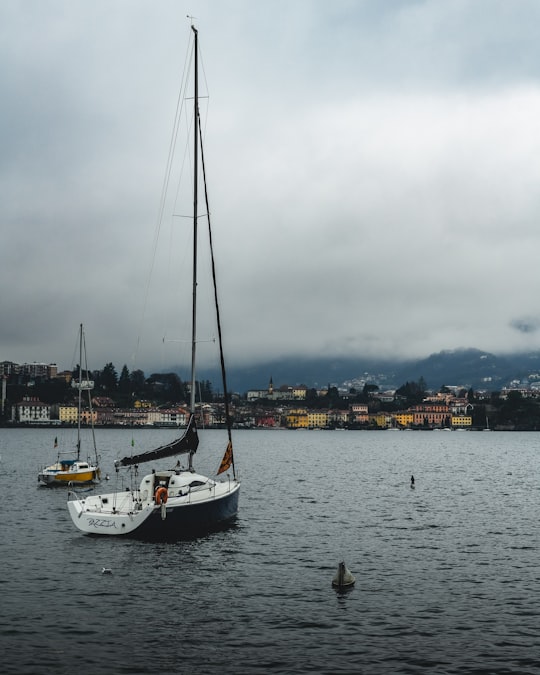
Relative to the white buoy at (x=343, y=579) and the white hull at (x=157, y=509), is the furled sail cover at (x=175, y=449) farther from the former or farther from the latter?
the white buoy at (x=343, y=579)

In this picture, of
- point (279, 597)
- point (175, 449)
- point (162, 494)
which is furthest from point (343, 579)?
point (175, 449)

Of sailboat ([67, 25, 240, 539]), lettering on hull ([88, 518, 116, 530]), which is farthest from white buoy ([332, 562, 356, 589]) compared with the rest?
lettering on hull ([88, 518, 116, 530])

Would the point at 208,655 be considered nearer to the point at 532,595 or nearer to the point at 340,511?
the point at 532,595

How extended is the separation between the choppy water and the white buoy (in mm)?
428

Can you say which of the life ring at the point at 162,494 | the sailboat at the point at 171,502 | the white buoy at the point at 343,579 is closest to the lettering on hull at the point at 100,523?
the sailboat at the point at 171,502

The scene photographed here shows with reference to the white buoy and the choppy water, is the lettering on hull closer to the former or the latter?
the choppy water

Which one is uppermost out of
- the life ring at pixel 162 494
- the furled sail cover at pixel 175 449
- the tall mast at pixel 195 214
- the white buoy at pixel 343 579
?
the tall mast at pixel 195 214

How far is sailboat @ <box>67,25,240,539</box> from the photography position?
3825 cm

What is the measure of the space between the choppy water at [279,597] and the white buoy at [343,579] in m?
0.43

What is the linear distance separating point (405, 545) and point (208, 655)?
21076mm

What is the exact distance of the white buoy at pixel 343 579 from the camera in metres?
30.9

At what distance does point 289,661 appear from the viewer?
877 inches

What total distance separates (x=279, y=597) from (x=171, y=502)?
37.1ft

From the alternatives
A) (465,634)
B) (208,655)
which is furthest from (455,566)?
(208,655)
